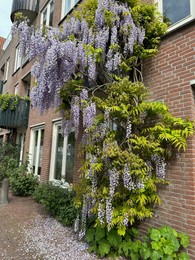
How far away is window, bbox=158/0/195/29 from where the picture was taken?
3.18 meters

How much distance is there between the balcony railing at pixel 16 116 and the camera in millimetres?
8695

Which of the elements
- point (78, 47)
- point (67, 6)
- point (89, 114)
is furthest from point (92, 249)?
point (67, 6)

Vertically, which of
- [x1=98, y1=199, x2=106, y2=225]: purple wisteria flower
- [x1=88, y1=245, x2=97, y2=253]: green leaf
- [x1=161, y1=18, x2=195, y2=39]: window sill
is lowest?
[x1=88, y1=245, x2=97, y2=253]: green leaf

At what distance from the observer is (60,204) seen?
455 centimetres

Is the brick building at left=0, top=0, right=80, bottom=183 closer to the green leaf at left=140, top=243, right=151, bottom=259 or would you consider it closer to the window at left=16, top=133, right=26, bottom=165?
the window at left=16, top=133, right=26, bottom=165

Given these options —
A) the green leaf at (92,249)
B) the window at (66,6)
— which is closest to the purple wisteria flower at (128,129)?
the green leaf at (92,249)

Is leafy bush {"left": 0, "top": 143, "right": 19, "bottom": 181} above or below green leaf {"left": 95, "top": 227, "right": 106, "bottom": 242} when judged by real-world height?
above

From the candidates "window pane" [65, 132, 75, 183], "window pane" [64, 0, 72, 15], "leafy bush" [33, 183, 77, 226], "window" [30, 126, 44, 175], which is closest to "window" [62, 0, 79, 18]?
"window pane" [64, 0, 72, 15]

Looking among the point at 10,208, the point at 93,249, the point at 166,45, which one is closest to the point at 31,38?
the point at 166,45

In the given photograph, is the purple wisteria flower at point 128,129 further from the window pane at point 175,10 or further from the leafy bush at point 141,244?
the window pane at point 175,10

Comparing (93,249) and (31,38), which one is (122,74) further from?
(93,249)

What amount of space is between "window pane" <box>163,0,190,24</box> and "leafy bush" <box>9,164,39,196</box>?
622cm

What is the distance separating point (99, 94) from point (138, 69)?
103 cm

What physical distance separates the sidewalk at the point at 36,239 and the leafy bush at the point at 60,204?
148mm
